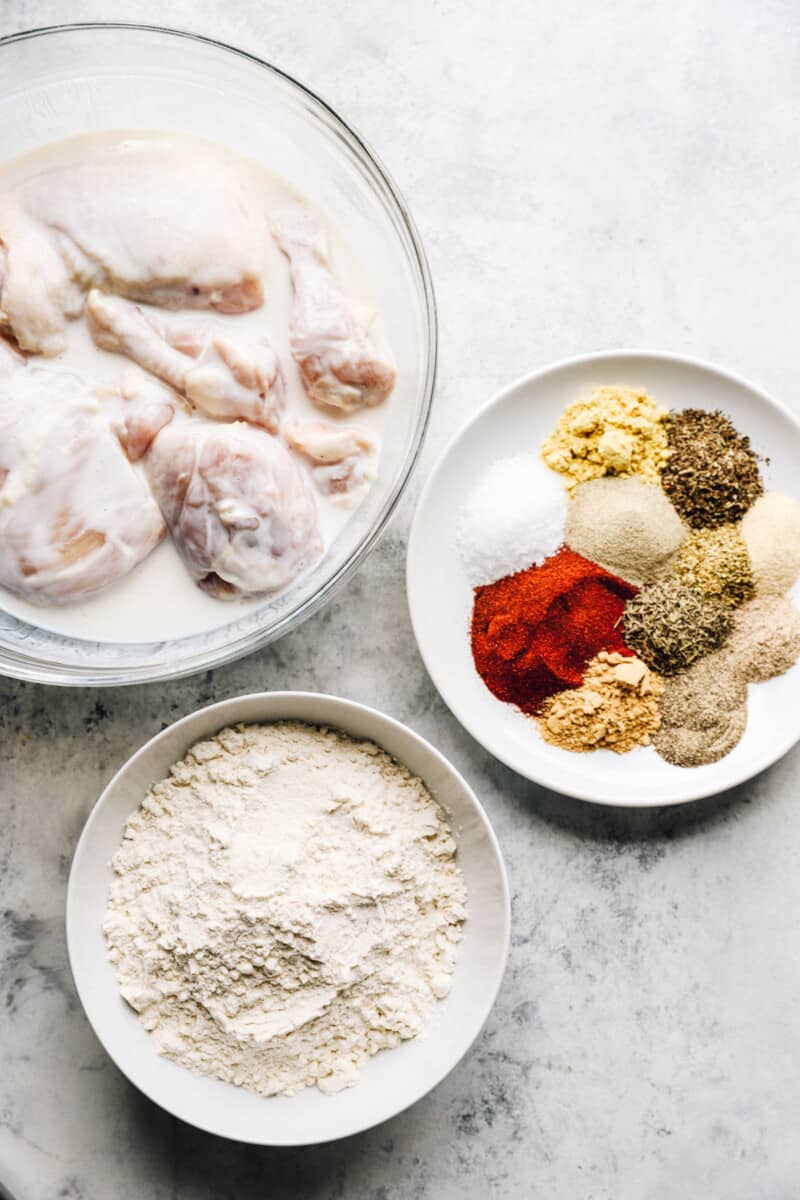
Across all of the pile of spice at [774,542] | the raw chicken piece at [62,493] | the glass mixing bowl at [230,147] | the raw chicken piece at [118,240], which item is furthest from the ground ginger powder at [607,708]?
the raw chicken piece at [118,240]

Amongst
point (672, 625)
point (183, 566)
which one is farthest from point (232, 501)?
point (672, 625)

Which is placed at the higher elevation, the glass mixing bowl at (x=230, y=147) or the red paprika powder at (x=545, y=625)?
the glass mixing bowl at (x=230, y=147)

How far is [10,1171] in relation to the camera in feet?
5.76

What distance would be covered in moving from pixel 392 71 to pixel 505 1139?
2097 millimetres

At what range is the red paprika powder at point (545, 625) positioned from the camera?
5.61 feet

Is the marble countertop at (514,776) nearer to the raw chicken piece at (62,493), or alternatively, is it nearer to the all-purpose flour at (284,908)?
the all-purpose flour at (284,908)

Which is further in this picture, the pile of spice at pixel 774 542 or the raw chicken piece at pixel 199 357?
the pile of spice at pixel 774 542

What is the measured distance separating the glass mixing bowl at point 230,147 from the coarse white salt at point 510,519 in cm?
20

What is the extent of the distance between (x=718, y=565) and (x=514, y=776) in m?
0.56

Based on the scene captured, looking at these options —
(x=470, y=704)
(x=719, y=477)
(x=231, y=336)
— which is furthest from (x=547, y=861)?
(x=231, y=336)

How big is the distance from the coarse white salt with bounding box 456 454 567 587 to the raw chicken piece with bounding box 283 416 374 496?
0.76 ft

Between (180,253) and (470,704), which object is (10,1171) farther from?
(180,253)

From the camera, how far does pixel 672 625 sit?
1.71 meters

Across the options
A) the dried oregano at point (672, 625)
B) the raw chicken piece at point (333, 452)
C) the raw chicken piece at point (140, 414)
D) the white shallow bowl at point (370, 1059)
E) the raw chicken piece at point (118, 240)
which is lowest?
the white shallow bowl at point (370, 1059)
